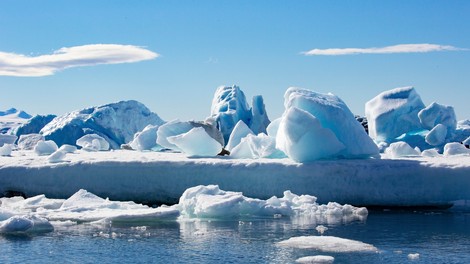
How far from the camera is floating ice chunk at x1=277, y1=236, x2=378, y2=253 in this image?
7.64 meters

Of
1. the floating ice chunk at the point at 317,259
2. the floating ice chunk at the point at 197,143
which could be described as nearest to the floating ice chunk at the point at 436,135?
the floating ice chunk at the point at 197,143

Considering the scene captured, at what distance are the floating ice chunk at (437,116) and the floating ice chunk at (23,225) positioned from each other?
50.6 feet

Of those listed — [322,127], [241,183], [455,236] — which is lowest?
[455,236]

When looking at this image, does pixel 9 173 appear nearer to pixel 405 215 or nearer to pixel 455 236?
pixel 405 215

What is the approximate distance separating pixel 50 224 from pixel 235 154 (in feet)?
17.8

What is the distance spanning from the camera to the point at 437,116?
2242 cm

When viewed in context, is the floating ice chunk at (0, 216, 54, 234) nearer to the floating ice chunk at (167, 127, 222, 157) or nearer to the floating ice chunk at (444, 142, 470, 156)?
the floating ice chunk at (167, 127, 222, 157)

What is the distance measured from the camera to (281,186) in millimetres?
12031

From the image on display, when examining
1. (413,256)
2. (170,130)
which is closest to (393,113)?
(170,130)

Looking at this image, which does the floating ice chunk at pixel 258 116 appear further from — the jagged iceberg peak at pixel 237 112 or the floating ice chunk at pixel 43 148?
the floating ice chunk at pixel 43 148

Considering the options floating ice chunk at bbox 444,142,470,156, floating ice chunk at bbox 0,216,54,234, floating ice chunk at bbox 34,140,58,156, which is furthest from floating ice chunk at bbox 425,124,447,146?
floating ice chunk at bbox 0,216,54,234

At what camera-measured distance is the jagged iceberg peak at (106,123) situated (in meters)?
26.5

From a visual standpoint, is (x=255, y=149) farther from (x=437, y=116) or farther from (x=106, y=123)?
(x=106, y=123)

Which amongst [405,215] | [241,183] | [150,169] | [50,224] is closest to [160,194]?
[150,169]
